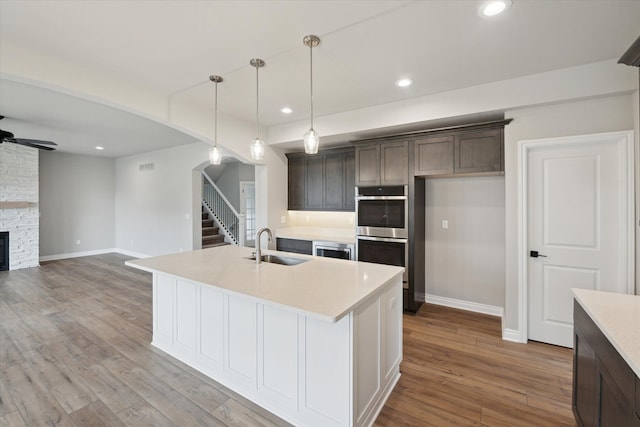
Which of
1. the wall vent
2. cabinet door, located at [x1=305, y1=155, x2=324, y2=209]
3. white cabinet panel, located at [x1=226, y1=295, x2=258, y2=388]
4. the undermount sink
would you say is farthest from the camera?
the wall vent

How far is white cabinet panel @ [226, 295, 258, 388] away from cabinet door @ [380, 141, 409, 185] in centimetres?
251

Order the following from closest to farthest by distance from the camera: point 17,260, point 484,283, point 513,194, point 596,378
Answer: point 596,378, point 513,194, point 484,283, point 17,260

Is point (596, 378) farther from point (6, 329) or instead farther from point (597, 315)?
point (6, 329)

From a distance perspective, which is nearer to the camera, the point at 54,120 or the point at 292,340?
the point at 292,340

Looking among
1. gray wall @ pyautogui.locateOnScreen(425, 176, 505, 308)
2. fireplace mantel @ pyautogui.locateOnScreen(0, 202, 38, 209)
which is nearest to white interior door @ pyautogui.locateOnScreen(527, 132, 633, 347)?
gray wall @ pyautogui.locateOnScreen(425, 176, 505, 308)

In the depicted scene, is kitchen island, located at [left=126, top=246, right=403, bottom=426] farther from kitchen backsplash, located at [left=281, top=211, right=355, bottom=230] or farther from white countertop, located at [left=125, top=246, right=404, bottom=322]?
kitchen backsplash, located at [left=281, top=211, right=355, bottom=230]

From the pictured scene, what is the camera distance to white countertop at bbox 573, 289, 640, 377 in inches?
45.1

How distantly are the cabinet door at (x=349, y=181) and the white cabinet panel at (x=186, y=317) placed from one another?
2.64 metres

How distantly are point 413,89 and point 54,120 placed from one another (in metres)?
5.31

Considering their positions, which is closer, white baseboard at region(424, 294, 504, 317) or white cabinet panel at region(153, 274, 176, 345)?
white cabinet panel at region(153, 274, 176, 345)

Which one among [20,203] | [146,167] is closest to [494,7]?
[146,167]

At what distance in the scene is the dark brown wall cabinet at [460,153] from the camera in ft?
10.6

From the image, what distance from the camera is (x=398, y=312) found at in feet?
8.02

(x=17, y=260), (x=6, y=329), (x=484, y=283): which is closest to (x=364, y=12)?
(x=484, y=283)
